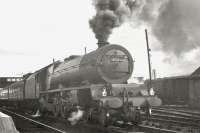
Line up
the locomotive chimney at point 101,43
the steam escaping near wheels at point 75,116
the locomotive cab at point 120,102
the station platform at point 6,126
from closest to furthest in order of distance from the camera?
the station platform at point 6,126, the locomotive cab at point 120,102, the locomotive chimney at point 101,43, the steam escaping near wheels at point 75,116

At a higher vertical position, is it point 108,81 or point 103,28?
point 103,28

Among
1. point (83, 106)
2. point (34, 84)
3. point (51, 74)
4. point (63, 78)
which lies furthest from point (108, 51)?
point (34, 84)

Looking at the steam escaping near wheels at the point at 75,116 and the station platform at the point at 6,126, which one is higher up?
the station platform at the point at 6,126

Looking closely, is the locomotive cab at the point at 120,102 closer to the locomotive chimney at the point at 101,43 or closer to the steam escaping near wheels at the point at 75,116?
the steam escaping near wheels at the point at 75,116

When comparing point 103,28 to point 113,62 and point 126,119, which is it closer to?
point 113,62

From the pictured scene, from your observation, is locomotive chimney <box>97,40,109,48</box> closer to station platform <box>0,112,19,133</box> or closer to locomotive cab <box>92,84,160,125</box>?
locomotive cab <box>92,84,160,125</box>

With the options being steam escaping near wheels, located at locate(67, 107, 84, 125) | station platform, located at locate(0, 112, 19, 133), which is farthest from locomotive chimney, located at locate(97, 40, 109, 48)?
station platform, located at locate(0, 112, 19, 133)

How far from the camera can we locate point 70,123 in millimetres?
15148

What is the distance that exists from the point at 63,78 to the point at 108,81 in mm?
4020

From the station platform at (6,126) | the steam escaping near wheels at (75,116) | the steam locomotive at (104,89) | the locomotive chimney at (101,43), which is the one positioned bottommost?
the steam escaping near wheels at (75,116)

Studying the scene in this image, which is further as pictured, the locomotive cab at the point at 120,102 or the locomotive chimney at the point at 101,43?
the locomotive chimney at the point at 101,43

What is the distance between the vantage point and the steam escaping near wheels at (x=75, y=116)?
46.7 ft

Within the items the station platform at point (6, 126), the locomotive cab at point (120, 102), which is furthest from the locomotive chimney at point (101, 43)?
the station platform at point (6, 126)

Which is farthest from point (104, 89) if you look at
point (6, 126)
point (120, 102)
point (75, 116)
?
point (6, 126)
